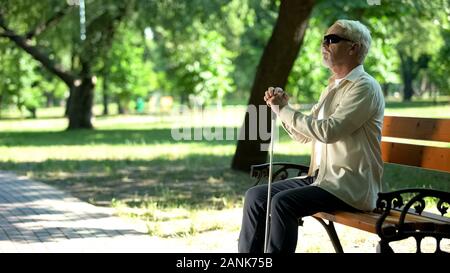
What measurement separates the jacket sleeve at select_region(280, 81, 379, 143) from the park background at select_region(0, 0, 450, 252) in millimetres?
1835

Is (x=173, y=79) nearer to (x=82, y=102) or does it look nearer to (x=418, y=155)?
(x=82, y=102)

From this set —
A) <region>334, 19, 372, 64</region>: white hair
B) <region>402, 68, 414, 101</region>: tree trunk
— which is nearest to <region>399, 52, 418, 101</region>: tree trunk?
<region>402, 68, 414, 101</region>: tree trunk

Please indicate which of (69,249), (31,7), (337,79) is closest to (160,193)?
(69,249)

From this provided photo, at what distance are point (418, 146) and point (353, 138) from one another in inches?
39.3

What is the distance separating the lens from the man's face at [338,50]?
4.04 meters

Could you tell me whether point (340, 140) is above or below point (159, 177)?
above

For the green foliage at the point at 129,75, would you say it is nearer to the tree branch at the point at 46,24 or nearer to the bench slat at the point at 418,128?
the tree branch at the point at 46,24

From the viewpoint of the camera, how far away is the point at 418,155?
4781 mm

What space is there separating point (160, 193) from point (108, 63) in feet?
63.1

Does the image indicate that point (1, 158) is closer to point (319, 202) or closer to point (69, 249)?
point (69, 249)

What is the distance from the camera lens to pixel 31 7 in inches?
939

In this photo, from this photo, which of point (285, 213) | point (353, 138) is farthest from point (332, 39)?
point (285, 213)

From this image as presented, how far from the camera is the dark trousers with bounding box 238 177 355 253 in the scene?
3883 millimetres

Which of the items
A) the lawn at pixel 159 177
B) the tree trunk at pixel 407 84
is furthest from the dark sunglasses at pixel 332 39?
the tree trunk at pixel 407 84
